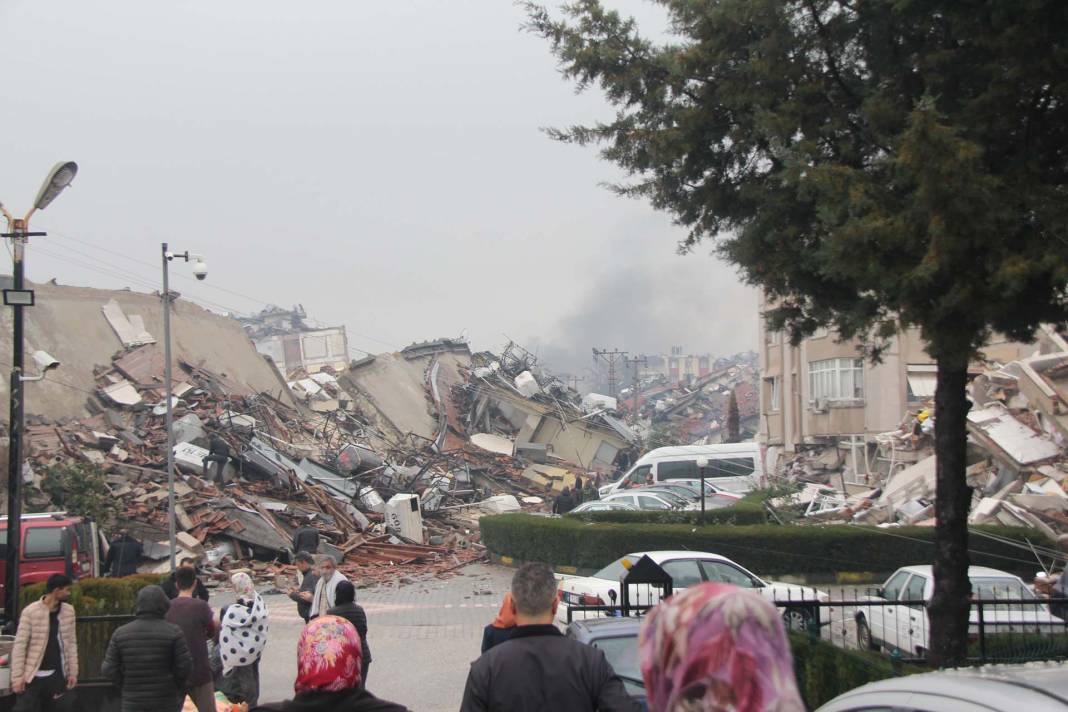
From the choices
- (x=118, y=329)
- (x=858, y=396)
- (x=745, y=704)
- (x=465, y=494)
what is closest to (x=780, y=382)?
(x=858, y=396)

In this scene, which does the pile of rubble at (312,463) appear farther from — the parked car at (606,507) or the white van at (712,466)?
the white van at (712,466)

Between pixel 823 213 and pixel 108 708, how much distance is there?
24.3ft

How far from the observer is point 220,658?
8031 mm

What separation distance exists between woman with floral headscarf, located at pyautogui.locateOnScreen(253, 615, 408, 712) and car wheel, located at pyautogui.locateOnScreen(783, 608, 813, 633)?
15.9 ft

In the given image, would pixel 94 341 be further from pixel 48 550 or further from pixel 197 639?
pixel 197 639

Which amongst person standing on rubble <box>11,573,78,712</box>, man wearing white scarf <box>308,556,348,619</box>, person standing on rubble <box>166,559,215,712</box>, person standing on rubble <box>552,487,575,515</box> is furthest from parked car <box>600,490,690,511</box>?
person standing on rubble <box>11,573,78,712</box>

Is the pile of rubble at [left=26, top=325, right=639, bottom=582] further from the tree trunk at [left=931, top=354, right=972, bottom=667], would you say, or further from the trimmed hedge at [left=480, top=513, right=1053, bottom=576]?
the tree trunk at [left=931, top=354, right=972, bottom=667]

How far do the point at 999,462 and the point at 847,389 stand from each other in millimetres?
9451

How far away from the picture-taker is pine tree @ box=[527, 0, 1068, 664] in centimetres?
607

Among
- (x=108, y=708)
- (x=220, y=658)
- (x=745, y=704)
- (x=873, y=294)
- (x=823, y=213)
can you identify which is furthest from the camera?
(x=108, y=708)

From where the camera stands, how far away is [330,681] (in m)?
3.59

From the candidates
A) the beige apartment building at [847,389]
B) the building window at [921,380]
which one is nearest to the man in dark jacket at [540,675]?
the beige apartment building at [847,389]

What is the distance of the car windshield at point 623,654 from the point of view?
275 inches

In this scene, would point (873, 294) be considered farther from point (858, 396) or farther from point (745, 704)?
point (858, 396)
